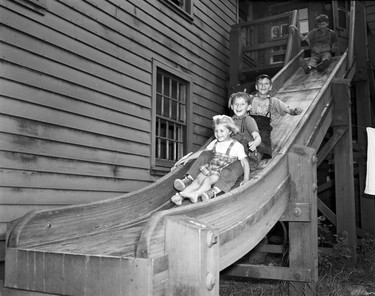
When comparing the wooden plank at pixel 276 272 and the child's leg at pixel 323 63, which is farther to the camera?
the child's leg at pixel 323 63

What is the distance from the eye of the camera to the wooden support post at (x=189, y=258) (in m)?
1.84

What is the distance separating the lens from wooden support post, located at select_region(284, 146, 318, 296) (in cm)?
342

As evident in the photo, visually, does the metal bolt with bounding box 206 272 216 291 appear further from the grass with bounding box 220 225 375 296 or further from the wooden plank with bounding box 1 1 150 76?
the wooden plank with bounding box 1 1 150 76

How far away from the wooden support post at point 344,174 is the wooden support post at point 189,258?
3.80 meters

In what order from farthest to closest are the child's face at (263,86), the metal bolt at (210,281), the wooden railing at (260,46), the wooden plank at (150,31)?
the wooden railing at (260,46), the wooden plank at (150,31), the child's face at (263,86), the metal bolt at (210,281)

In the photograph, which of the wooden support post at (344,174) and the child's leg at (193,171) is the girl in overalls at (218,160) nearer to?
the child's leg at (193,171)

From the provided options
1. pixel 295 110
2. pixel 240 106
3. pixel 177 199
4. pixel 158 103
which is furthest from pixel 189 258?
pixel 158 103

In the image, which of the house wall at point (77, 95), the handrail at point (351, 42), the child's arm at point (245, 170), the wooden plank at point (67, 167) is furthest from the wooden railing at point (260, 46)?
the child's arm at point (245, 170)

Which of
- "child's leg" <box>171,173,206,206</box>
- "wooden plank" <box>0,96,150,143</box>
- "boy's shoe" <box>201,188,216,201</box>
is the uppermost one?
"wooden plank" <box>0,96,150,143</box>

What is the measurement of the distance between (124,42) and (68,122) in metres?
1.62

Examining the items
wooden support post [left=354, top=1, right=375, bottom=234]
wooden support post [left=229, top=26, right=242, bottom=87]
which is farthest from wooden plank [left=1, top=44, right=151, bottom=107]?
wooden support post [left=354, top=1, right=375, bottom=234]

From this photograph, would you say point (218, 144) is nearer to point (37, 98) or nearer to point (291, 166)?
point (291, 166)

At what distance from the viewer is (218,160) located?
11.4 feet

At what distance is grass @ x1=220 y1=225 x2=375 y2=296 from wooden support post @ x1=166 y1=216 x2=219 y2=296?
2.49 meters
